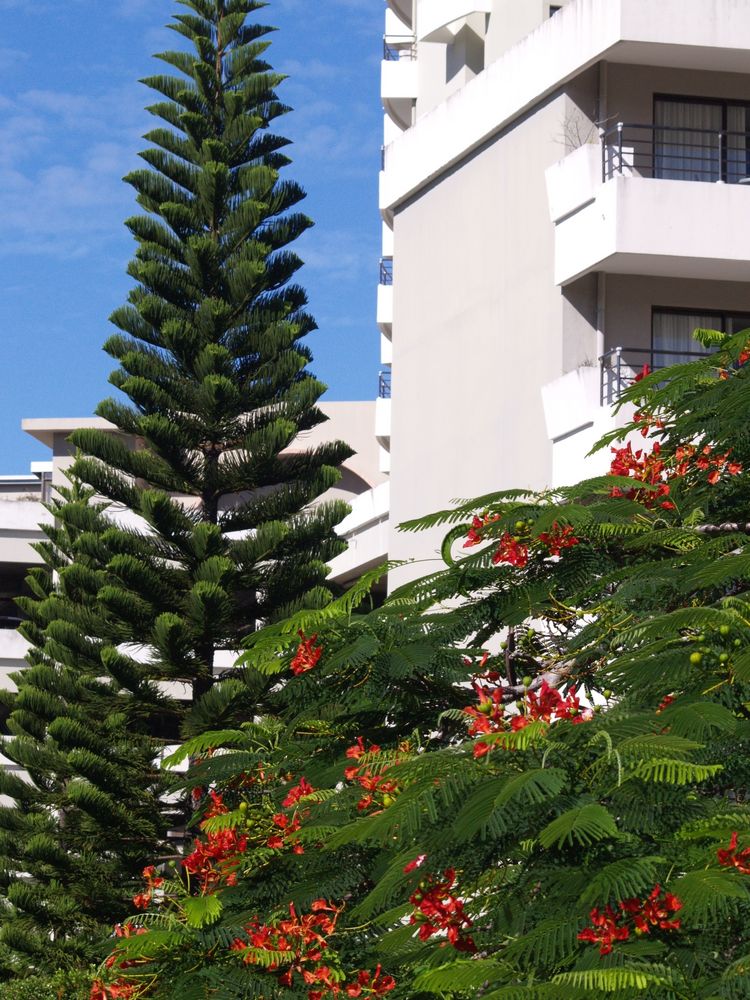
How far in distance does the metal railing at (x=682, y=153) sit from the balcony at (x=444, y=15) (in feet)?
10.6

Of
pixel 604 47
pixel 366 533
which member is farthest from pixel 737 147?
pixel 366 533

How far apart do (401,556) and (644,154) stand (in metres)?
5.27

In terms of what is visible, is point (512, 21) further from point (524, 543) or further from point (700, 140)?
point (524, 543)

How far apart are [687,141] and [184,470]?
5.81 m

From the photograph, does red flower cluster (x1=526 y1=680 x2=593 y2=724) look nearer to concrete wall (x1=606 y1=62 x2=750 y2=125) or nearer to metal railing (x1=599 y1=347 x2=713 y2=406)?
metal railing (x1=599 y1=347 x2=713 y2=406)

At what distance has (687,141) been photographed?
13.6 m

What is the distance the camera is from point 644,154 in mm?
13211

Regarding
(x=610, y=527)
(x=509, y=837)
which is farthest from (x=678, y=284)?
(x=509, y=837)

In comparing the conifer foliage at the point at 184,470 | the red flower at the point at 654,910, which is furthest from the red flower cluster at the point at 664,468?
the conifer foliage at the point at 184,470

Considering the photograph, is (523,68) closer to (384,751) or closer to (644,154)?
(644,154)

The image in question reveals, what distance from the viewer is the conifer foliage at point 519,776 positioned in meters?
3.33

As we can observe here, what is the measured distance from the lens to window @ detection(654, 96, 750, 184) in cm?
1351

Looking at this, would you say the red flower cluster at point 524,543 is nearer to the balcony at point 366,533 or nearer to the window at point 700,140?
the window at point 700,140

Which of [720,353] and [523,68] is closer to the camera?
[720,353]
